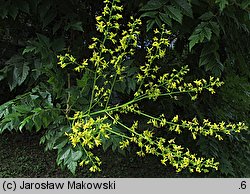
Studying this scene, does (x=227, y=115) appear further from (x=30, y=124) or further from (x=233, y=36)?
(x=30, y=124)

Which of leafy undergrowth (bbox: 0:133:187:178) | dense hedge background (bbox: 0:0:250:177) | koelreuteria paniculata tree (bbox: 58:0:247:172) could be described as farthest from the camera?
leafy undergrowth (bbox: 0:133:187:178)

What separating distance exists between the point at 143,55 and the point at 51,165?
97 cm

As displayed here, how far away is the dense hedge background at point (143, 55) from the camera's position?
5.90ft

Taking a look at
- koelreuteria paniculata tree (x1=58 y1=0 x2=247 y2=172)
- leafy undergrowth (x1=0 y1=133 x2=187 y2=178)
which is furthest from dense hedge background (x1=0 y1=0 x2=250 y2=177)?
leafy undergrowth (x1=0 y1=133 x2=187 y2=178)

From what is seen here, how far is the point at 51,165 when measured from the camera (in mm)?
2594

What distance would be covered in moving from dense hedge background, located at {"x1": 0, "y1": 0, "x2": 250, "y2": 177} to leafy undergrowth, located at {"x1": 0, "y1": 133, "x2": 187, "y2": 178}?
1.18ft

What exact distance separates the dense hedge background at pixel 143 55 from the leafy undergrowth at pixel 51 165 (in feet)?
1.18

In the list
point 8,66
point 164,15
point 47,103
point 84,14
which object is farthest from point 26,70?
point 164,15

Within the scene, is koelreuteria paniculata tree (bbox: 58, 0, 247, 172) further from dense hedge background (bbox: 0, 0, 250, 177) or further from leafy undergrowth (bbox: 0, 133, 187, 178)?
leafy undergrowth (bbox: 0, 133, 187, 178)

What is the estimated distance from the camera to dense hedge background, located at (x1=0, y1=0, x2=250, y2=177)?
1797 mm

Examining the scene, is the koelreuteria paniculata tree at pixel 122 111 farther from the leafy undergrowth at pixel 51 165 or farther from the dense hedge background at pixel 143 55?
the leafy undergrowth at pixel 51 165

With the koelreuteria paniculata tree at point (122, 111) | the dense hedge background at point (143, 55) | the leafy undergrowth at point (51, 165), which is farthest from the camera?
the leafy undergrowth at point (51, 165)

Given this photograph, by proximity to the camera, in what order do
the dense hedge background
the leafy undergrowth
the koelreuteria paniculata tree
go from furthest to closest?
the leafy undergrowth
the dense hedge background
the koelreuteria paniculata tree

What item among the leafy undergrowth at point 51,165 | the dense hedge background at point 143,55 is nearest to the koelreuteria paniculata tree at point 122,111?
the dense hedge background at point 143,55
